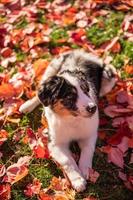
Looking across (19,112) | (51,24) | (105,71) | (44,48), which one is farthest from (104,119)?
(51,24)

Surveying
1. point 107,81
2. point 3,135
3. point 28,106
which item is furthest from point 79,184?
point 107,81

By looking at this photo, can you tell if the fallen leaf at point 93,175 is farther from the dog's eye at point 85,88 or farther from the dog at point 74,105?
the dog's eye at point 85,88

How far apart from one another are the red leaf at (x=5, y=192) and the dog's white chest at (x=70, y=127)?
0.77 m

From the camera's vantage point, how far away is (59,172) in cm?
511

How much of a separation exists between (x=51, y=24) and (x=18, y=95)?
6.13 ft

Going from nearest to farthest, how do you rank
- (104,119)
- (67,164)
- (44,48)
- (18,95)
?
1. (67,164)
2. (104,119)
3. (18,95)
4. (44,48)

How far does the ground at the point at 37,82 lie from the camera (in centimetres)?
496

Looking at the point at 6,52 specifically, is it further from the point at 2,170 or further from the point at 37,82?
the point at 2,170

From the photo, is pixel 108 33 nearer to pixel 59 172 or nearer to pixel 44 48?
pixel 44 48

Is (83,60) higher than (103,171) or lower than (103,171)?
higher

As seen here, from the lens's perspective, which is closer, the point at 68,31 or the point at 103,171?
the point at 103,171

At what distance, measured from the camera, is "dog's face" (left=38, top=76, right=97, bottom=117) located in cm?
456

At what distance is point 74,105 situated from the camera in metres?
4.57

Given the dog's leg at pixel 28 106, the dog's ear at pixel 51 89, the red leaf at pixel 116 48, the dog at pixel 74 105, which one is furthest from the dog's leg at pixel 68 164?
the red leaf at pixel 116 48
